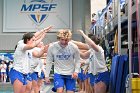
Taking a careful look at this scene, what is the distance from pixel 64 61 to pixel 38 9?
18.4 meters

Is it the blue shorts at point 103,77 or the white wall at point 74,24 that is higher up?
the white wall at point 74,24

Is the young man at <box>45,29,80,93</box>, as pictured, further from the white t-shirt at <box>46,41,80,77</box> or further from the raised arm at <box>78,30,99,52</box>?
the raised arm at <box>78,30,99,52</box>

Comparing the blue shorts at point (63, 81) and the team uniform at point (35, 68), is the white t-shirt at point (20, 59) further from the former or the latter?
the team uniform at point (35, 68)

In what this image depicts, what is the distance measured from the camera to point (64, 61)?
731 cm

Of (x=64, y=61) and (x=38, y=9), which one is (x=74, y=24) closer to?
(x=38, y=9)

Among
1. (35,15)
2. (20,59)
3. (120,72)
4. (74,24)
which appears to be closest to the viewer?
(120,72)

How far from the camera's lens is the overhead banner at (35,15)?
24766mm

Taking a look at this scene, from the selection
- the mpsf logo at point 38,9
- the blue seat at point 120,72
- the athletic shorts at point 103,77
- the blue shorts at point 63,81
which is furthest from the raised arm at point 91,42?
the mpsf logo at point 38,9

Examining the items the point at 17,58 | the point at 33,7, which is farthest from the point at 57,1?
the point at 17,58

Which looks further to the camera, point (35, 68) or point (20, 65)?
point (35, 68)

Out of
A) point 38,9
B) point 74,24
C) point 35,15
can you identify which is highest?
point 38,9

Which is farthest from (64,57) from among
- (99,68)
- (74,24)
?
(74,24)

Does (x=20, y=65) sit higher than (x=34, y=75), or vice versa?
(x=20, y=65)

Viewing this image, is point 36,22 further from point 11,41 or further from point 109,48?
point 109,48
